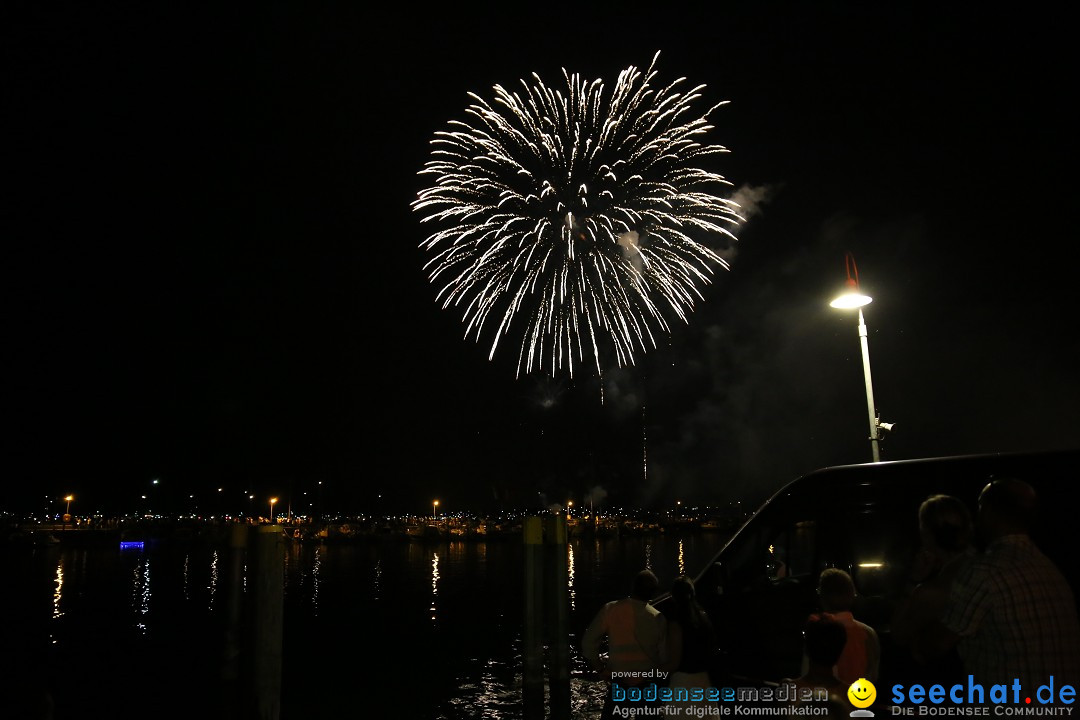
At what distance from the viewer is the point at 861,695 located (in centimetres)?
481

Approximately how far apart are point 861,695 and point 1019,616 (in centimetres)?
148

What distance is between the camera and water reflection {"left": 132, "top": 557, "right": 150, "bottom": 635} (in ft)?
81.5

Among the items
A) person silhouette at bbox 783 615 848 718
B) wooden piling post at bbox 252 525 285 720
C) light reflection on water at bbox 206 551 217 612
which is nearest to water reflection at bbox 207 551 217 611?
light reflection on water at bbox 206 551 217 612

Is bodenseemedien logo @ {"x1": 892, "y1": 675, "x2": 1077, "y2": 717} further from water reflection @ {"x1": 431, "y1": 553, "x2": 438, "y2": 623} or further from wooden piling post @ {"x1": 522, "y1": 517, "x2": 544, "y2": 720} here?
water reflection @ {"x1": 431, "y1": 553, "x2": 438, "y2": 623}

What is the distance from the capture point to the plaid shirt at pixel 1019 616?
3.62 m

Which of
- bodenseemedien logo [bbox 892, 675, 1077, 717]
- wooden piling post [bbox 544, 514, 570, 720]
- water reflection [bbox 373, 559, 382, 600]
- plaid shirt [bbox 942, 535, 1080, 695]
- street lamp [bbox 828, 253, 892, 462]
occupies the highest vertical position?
street lamp [bbox 828, 253, 892, 462]

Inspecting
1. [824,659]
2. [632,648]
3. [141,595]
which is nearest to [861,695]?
[824,659]

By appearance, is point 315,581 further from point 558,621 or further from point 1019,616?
point 1019,616

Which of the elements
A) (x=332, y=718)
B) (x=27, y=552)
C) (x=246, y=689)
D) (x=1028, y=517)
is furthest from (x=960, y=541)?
(x=27, y=552)

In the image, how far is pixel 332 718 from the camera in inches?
525

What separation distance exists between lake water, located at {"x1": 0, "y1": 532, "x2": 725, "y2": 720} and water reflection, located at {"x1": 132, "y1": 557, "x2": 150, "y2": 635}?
44 millimetres

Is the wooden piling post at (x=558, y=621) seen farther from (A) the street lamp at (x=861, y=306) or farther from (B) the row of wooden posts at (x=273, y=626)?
(A) the street lamp at (x=861, y=306)

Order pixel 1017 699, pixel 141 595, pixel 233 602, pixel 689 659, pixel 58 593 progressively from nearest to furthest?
pixel 1017 699 < pixel 689 659 < pixel 233 602 < pixel 141 595 < pixel 58 593

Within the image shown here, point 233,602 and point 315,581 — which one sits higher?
point 233,602
